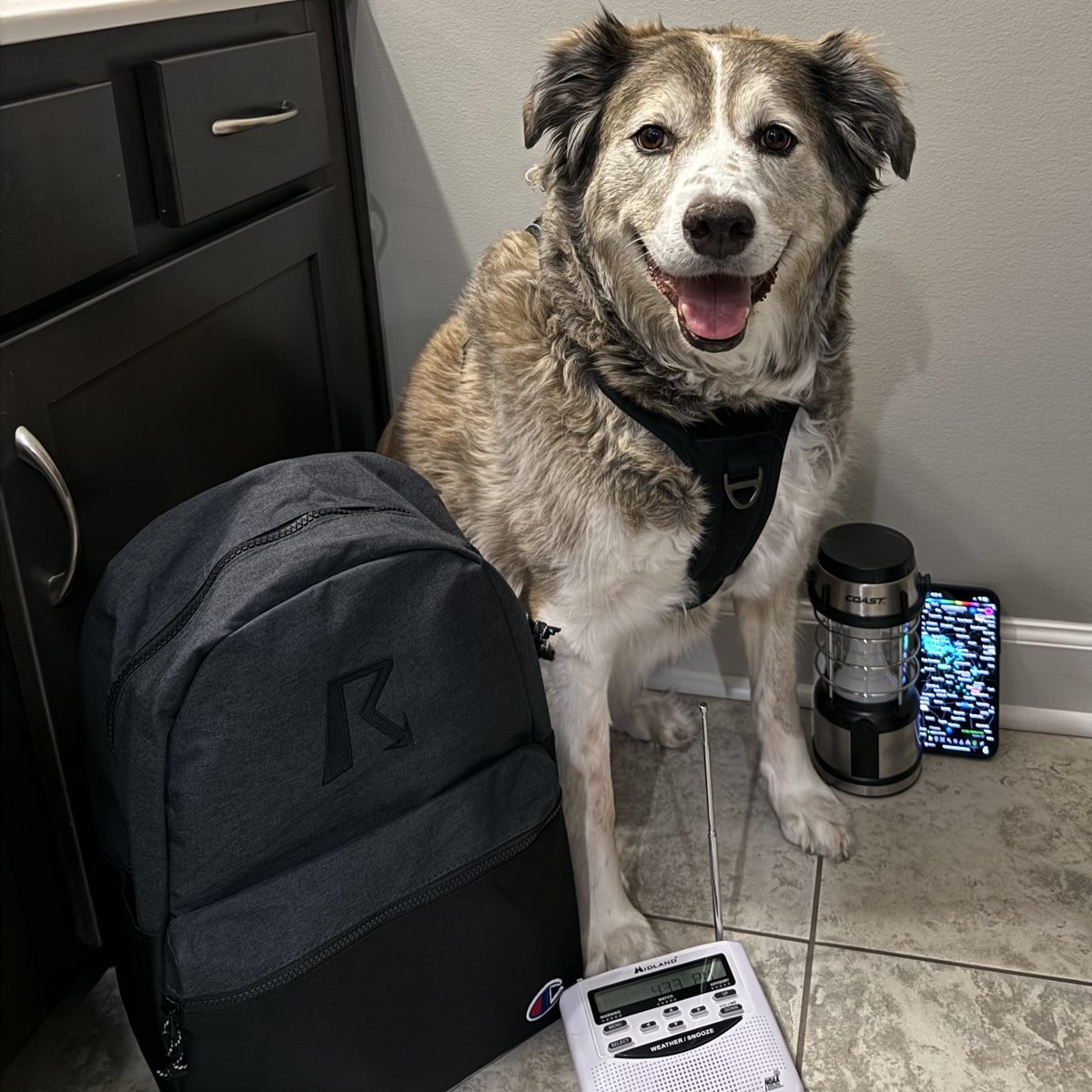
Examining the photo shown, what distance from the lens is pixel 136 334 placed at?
1233mm

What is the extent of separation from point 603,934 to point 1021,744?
0.81 metres

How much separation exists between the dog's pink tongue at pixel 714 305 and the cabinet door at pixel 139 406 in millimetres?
583

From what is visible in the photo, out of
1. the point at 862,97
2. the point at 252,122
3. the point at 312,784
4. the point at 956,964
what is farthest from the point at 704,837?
the point at 252,122

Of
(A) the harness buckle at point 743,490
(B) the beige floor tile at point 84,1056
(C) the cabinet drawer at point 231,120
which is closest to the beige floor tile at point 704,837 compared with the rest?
(A) the harness buckle at point 743,490

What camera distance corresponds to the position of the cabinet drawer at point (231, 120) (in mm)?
1235

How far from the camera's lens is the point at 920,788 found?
174cm

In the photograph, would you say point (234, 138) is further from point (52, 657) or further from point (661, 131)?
point (52, 657)

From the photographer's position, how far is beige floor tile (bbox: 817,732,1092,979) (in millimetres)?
1468

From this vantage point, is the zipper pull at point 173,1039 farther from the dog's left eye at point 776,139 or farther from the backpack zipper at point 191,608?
the dog's left eye at point 776,139

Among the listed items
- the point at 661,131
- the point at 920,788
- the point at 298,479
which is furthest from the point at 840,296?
the point at 920,788

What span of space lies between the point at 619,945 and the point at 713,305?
81cm

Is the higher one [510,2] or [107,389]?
[510,2]

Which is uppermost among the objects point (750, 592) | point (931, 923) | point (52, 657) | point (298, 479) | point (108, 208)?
point (108, 208)

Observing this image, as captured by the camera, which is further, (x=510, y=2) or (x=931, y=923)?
(x=510, y=2)
